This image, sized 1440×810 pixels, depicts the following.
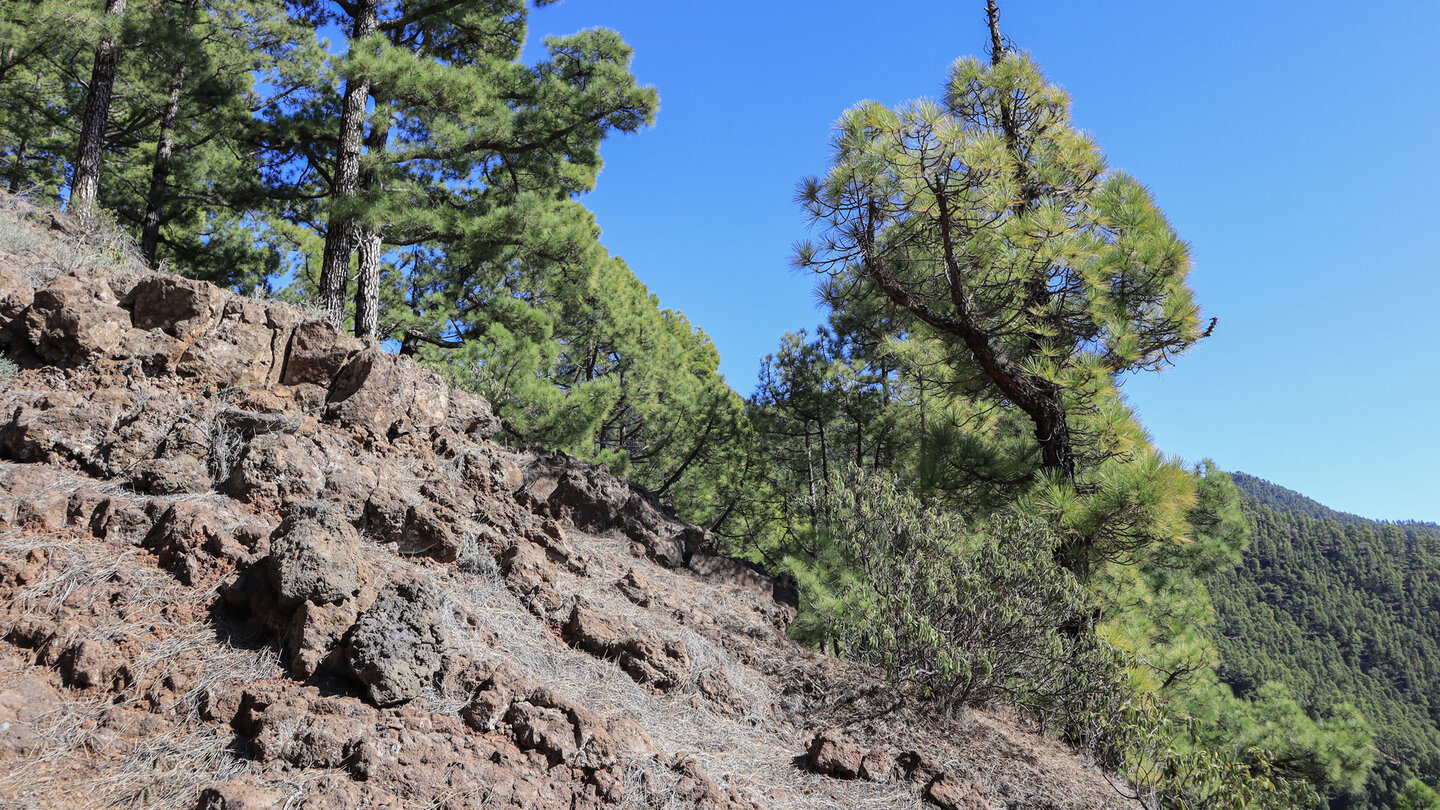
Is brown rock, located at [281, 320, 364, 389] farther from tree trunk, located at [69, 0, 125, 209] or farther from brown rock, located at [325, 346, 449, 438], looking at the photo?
tree trunk, located at [69, 0, 125, 209]

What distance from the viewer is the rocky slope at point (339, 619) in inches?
105

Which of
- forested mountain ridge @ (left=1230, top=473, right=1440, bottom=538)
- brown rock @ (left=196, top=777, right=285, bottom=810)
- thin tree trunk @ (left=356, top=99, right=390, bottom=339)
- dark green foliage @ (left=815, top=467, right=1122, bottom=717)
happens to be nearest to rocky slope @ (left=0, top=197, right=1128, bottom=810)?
brown rock @ (left=196, top=777, right=285, bottom=810)

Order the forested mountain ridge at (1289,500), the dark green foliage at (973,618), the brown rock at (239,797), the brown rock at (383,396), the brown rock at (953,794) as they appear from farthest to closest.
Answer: the forested mountain ridge at (1289,500), the brown rock at (383,396), the dark green foliage at (973,618), the brown rock at (953,794), the brown rock at (239,797)

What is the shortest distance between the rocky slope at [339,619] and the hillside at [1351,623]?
48.5m

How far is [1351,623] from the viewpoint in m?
72.6

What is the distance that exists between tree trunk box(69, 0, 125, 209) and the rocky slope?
10.9 ft

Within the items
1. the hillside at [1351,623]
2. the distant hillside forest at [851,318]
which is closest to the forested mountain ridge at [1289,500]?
the hillside at [1351,623]

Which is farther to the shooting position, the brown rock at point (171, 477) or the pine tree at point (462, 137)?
the pine tree at point (462, 137)

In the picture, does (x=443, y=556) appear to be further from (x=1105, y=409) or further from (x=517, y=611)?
(x=1105, y=409)

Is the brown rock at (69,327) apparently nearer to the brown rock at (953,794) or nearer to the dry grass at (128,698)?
the dry grass at (128,698)

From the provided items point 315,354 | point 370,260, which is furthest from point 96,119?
point 315,354

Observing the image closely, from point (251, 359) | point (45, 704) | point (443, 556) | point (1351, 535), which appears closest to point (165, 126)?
point (251, 359)

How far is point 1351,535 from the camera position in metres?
88.3

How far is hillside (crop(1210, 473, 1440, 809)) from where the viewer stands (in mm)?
54000
